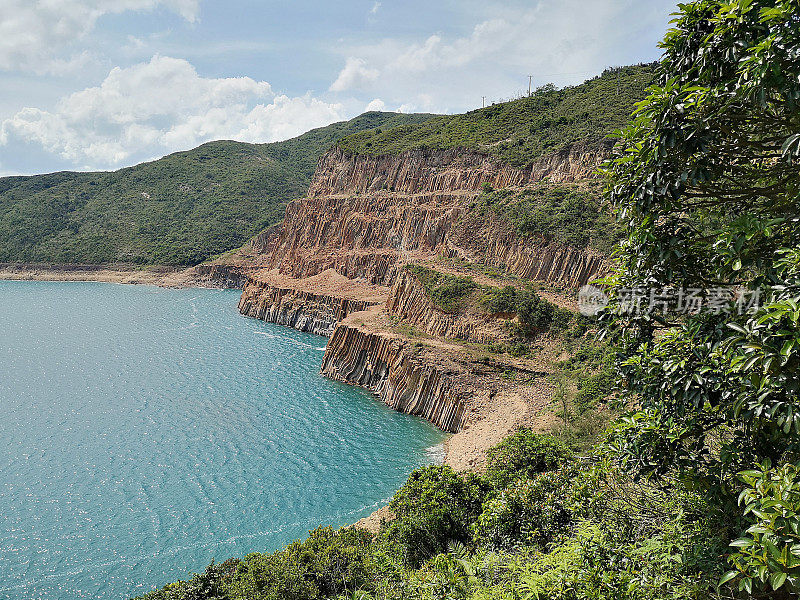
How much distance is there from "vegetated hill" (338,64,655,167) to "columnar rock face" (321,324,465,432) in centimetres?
2964

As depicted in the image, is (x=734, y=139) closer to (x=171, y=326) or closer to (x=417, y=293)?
(x=417, y=293)

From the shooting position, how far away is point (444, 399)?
37.9 meters

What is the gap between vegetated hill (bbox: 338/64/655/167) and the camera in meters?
55.4

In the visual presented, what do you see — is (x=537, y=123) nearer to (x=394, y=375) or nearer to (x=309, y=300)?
(x=309, y=300)

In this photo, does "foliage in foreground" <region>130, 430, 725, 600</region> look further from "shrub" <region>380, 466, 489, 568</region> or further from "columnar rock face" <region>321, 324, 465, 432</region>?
"columnar rock face" <region>321, 324, 465, 432</region>

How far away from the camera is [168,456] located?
32688 millimetres

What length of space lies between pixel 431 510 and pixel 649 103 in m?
16.1

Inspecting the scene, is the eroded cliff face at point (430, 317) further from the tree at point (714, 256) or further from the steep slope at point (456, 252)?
the tree at point (714, 256)

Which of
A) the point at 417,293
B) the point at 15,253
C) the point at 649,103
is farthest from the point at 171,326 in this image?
the point at 15,253

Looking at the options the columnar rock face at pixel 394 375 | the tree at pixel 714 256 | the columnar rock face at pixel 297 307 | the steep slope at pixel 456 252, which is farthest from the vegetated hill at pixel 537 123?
the tree at pixel 714 256

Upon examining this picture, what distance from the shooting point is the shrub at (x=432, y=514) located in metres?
18.1

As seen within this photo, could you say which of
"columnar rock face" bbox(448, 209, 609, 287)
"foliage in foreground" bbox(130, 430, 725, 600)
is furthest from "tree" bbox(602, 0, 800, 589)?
"columnar rock face" bbox(448, 209, 609, 287)

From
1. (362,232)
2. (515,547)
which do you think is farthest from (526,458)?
(362,232)

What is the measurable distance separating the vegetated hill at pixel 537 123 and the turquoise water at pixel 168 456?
36.6 metres
